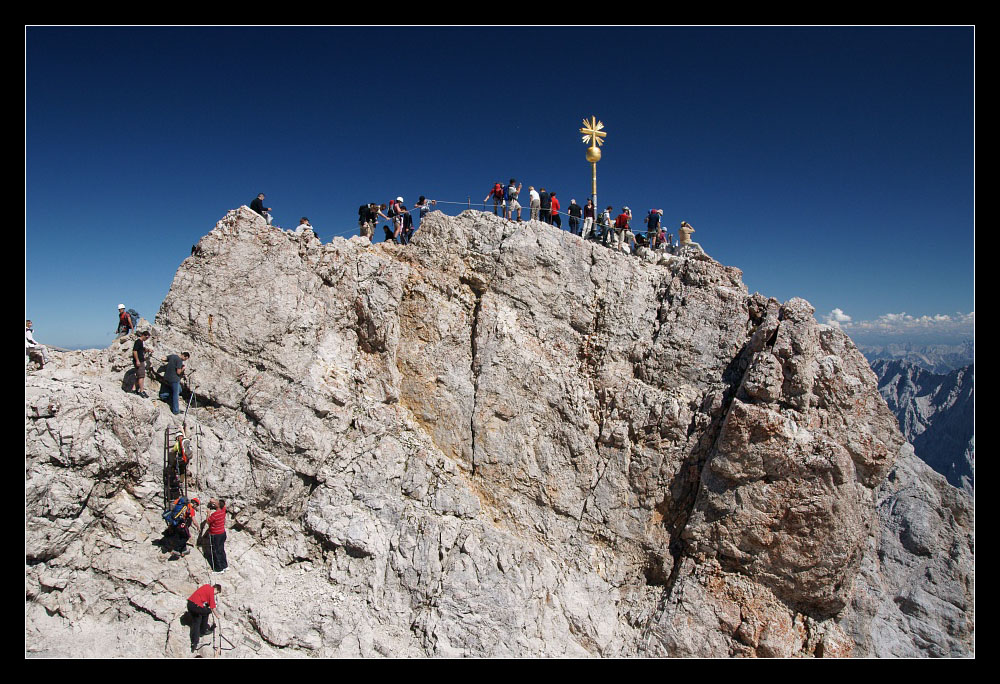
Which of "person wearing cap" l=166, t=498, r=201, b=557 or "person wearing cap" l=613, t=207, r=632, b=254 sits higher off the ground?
"person wearing cap" l=613, t=207, r=632, b=254

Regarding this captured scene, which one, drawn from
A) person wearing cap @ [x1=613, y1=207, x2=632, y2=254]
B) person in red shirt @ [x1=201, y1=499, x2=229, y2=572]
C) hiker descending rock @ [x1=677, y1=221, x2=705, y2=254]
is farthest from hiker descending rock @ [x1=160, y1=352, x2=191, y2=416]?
hiker descending rock @ [x1=677, y1=221, x2=705, y2=254]

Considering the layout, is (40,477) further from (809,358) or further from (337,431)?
(809,358)

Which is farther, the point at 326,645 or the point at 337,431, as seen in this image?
the point at 337,431

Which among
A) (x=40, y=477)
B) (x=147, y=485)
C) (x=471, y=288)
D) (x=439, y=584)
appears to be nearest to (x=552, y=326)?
(x=471, y=288)

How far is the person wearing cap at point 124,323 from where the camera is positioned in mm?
18984

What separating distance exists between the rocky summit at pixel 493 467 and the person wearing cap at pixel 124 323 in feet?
4.07

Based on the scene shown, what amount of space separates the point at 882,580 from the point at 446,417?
21167 millimetres

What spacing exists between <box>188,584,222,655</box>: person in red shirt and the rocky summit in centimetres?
65

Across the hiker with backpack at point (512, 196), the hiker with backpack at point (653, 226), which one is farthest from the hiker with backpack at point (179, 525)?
the hiker with backpack at point (653, 226)

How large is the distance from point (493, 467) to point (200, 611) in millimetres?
11512

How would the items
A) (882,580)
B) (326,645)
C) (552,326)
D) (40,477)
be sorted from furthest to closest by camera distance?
(552,326), (882,580), (326,645), (40,477)

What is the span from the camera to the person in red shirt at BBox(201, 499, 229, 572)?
611 inches

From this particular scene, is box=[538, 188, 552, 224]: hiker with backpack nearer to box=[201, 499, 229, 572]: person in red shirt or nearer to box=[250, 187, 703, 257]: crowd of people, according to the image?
box=[250, 187, 703, 257]: crowd of people

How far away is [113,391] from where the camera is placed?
55.4 ft
